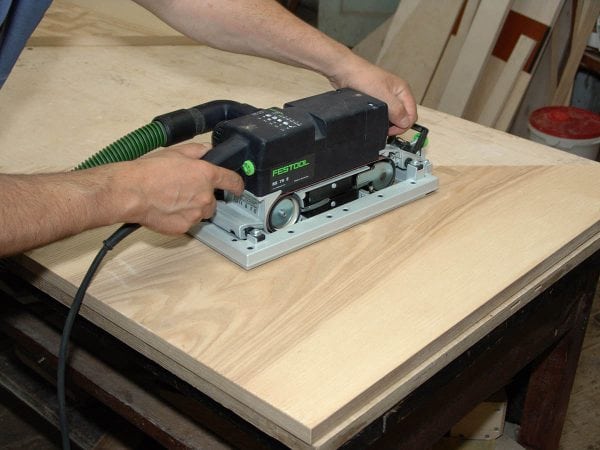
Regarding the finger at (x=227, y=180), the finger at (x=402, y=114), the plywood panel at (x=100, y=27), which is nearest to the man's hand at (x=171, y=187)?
the finger at (x=227, y=180)

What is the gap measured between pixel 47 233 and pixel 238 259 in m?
0.27

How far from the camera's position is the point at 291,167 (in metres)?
1.09

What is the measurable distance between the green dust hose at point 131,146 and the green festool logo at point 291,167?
197mm

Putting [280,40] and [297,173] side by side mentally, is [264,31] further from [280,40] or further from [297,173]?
[297,173]

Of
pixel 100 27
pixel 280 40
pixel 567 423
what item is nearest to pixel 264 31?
pixel 280 40

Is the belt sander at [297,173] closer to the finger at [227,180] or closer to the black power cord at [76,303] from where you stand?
the finger at [227,180]

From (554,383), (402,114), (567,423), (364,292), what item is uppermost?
(402,114)

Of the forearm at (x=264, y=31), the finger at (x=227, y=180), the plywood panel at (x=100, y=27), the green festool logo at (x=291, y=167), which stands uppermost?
the forearm at (x=264, y=31)

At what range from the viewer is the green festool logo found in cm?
A: 108

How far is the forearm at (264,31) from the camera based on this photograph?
1.38 meters

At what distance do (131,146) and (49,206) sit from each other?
0.76 ft

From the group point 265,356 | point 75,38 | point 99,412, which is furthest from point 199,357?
point 75,38

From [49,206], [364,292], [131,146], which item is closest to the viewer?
[49,206]

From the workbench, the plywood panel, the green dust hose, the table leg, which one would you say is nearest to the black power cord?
the workbench
